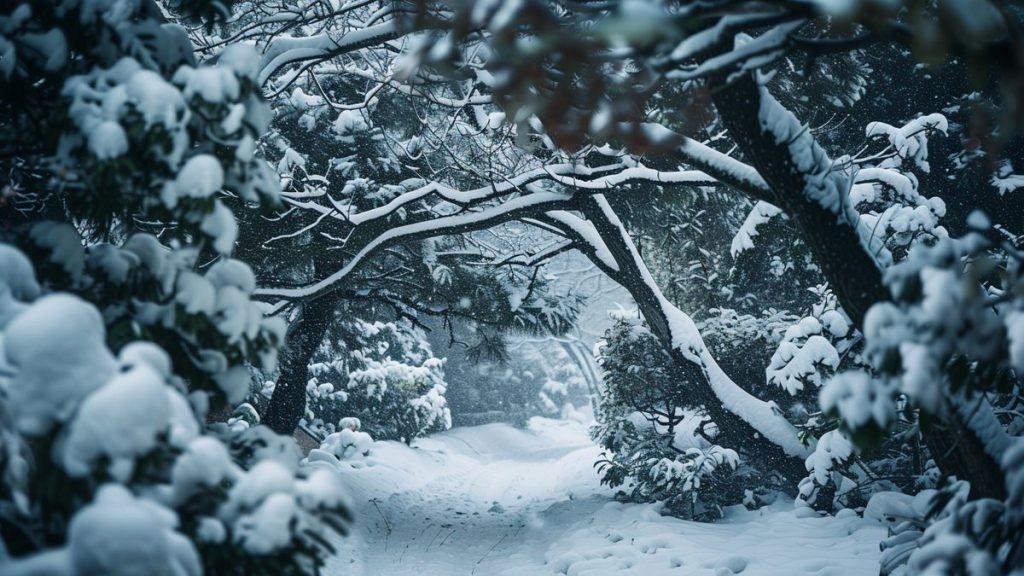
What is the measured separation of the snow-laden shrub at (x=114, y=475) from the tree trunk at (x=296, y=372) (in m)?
6.27

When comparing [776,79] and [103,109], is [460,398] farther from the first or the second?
[103,109]

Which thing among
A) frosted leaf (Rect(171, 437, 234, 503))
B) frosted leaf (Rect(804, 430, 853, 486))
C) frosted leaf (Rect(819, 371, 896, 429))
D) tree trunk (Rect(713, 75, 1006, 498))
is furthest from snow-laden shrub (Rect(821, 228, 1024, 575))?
frosted leaf (Rect(804, 430, 853, 486))

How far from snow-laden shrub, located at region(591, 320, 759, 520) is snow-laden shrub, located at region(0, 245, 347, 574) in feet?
17.0

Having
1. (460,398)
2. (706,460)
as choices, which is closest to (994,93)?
(706,460)

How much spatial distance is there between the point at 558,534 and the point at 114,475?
588 cm

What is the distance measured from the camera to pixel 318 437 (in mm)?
12273

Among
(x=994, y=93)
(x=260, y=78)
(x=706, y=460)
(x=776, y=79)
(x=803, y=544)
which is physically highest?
(x=994, y=93)

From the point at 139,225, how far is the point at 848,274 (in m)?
5.84

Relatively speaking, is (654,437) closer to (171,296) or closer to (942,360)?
(942,360)

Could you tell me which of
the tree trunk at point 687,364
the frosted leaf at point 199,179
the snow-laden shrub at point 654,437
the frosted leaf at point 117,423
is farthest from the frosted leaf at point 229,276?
the snow-laden shrub at point 654,437

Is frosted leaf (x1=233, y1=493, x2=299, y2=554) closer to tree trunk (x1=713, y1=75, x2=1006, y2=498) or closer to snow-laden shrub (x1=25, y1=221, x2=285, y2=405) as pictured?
snow-laden shrub (x1=25, y1=221, x2=285, y2=405)

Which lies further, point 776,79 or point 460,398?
point 460,398

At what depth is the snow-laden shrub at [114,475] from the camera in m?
1.24

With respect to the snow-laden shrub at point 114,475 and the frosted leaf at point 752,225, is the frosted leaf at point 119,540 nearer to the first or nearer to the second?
the snow-laden shrub at point 114,475
